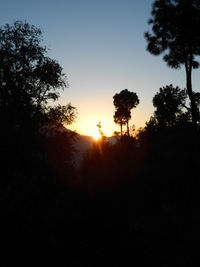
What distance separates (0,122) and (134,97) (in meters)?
47.6

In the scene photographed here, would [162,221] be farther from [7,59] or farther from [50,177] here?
[7,59]

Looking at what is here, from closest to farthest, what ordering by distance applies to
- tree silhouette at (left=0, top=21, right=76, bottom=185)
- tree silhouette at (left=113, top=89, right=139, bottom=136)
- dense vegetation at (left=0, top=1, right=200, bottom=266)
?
dense vegetation at (left=0, top=1, right=200, bottom=266)
tree silhouette at (left=0, top=21, right=76, bottom=185)
tree silhouette at (left=113, top=89, right=139, bottom=136)

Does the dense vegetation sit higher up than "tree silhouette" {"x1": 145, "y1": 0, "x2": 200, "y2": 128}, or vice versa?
"tree silhouette" {"x1": 145, "y1": 0, "x2": 200, "y2": 128}

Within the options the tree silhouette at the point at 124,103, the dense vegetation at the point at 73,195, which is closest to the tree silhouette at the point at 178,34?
the dense vegetation at the point at 73,195

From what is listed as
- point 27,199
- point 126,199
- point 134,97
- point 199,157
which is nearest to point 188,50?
point 199,157

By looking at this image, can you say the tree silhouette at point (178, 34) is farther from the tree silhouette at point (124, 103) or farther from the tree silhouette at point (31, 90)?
the tree silhouette at point (124, 103)

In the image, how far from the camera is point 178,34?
23234 mm

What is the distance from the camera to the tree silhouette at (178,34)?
868 inches

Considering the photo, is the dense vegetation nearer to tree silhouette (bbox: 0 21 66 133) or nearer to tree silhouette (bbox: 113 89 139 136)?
tree silhouette (bbox: 0 21 66 133)

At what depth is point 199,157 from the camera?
64.3 feet

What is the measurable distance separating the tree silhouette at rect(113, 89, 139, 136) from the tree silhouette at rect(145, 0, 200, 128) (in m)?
34.5

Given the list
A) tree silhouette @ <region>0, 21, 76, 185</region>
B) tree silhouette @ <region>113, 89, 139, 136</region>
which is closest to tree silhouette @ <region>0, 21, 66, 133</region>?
tree silhouette @ <region>0, 21, 76, 185</region>

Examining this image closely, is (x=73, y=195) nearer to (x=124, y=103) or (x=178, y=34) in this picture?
(x=178, y=34)

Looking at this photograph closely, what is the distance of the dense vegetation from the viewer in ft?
27.5
